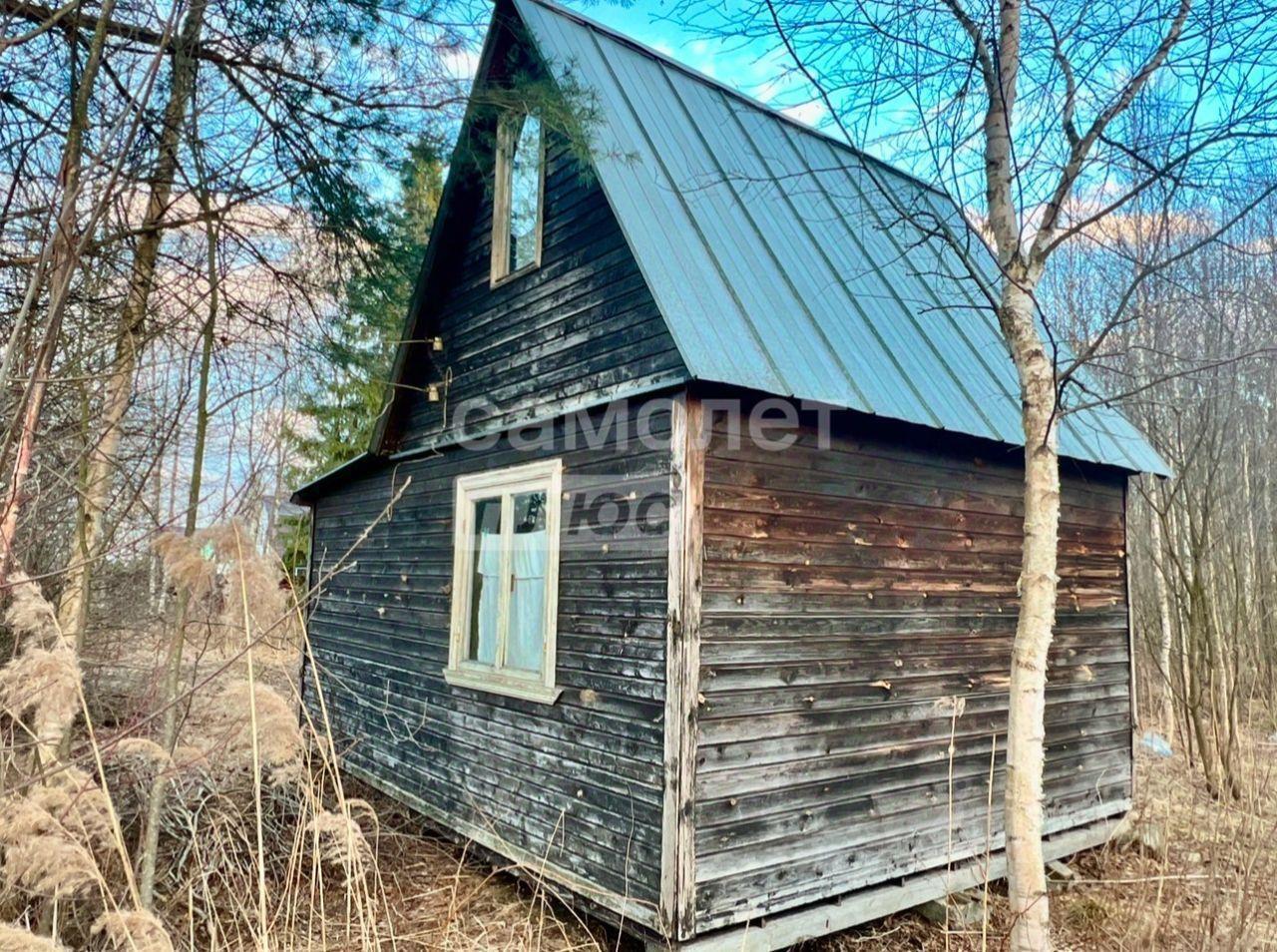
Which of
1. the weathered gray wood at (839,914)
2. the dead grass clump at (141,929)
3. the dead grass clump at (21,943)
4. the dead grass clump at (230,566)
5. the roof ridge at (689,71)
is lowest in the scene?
the weathered gray wood at (839,914)

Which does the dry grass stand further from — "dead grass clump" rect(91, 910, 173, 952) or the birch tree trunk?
the birch tree trunk

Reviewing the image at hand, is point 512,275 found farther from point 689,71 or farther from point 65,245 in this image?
point 65,245

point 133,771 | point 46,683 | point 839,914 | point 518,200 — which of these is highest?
point 518,200

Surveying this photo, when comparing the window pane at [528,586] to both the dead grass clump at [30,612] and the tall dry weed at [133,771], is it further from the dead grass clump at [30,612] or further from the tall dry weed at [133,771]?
the dead grass clump at [30,612]

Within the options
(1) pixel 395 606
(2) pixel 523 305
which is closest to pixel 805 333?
(2) pixel 523 305

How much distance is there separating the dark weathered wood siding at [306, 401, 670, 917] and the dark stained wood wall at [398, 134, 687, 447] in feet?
0.97

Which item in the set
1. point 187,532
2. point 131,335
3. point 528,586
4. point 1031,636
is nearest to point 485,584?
point 528,586

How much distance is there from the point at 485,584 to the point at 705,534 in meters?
2.26

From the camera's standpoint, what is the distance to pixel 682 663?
4285 millimetres

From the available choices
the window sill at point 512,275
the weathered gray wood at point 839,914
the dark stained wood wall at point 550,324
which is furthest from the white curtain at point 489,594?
the weathered gray wood at point 839,914

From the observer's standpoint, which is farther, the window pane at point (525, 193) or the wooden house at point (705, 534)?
the window pane at point (525, 193)

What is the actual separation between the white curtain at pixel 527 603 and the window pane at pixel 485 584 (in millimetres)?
208

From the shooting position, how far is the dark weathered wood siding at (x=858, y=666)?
4477 millimetres

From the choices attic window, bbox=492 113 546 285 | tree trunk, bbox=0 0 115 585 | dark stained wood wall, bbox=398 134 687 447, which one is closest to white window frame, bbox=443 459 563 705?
dark stained wood wall, bbox=398 134 687 447
